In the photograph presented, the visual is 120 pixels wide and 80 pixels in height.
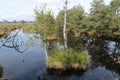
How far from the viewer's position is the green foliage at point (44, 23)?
34.6m

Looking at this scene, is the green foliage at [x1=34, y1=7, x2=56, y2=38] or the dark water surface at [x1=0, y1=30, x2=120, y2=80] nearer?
the dark water surface at [x1=0, y1=30, x2=120, y2=80]

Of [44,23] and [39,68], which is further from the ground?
[44,23]

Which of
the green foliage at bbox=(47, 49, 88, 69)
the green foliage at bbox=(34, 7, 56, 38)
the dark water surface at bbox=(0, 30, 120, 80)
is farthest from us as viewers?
the green foliage at bbox=(34, 7, 56, 38)

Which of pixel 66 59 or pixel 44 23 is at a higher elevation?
pixel 44 23

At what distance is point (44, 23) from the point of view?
116 ft

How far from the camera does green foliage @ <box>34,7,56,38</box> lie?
34.6 m

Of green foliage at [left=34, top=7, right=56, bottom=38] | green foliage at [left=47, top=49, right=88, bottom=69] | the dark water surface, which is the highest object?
green foliage at [left=34, top=7, right=56, bottom=38]

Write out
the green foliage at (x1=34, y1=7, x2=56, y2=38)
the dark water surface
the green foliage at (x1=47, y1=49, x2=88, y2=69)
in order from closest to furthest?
the dark water surface → the green foliage at (x1=47, y1=49, x2=88, y2=69) → the green foliage at (x1=34, y1=7, x2=56, y2=38)

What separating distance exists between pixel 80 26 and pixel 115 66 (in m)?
39.1

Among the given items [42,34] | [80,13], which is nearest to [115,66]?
[42,34]

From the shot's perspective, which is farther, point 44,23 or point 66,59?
point 44,23

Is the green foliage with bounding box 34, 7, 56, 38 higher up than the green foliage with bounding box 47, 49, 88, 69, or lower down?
higher up

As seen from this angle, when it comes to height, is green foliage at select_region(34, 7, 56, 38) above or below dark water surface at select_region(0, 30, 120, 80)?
above

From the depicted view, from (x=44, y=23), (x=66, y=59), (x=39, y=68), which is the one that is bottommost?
(x=39, y=68)
